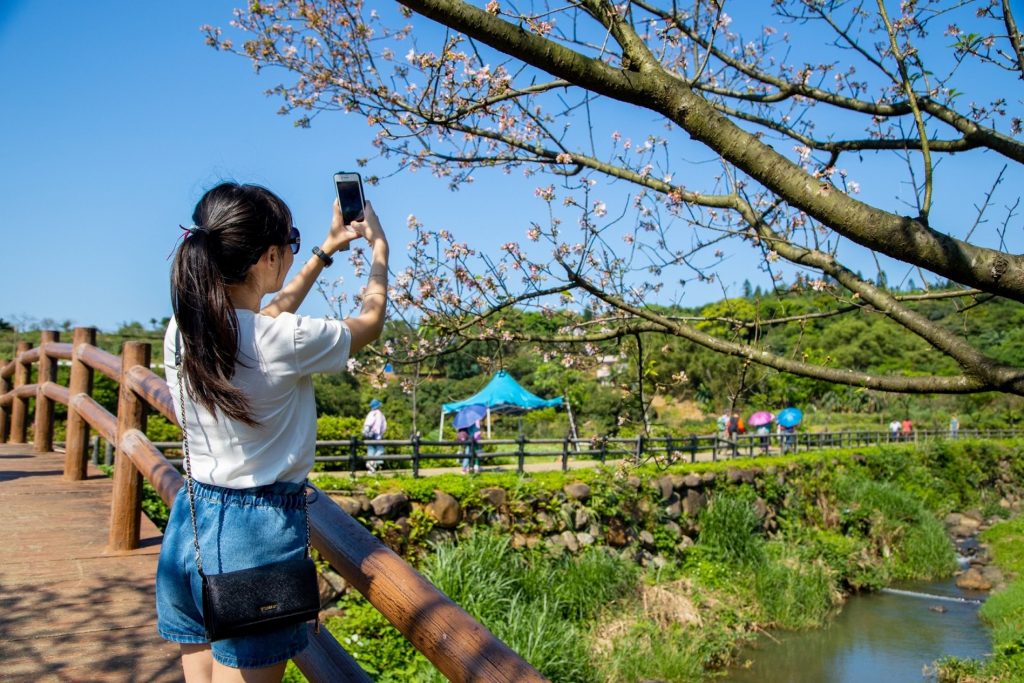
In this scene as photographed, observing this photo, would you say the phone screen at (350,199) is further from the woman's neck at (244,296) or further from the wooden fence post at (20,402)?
the wooden fence post at (20,402)

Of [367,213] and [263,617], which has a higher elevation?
[367,213]

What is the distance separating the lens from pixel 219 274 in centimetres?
152

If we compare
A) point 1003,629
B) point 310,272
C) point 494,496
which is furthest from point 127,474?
point 1003,629

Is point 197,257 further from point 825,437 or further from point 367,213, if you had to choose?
point 825,437

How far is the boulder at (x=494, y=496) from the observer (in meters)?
8.90

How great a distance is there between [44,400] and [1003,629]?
395 inches

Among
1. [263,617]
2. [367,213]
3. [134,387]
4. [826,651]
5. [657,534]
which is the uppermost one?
[367,213]

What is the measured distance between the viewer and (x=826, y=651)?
991 centimetres

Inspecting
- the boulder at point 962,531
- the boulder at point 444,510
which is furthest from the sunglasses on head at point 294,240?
the boulder at point 962,531

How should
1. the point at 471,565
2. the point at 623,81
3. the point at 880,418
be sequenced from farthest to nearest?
1. the point at 880,418
2. the point at 471,565
3. the point at 623,81

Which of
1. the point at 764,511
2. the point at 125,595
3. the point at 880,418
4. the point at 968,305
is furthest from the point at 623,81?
the point at 880,418

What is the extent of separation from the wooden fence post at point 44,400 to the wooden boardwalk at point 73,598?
159 centimetres

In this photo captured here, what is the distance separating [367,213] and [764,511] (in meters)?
12.3

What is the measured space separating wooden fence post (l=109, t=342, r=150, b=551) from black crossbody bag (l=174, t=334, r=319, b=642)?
211cm
